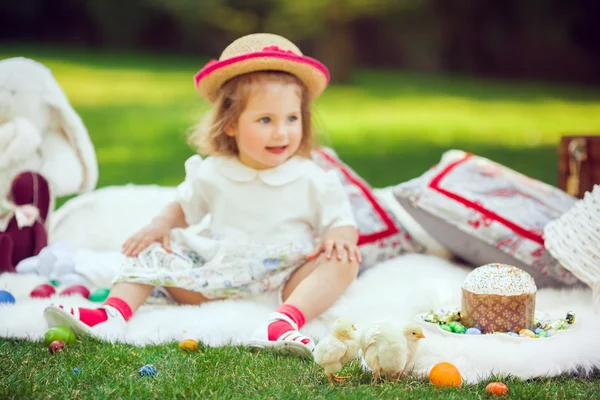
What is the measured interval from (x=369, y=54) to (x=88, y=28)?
218 inches

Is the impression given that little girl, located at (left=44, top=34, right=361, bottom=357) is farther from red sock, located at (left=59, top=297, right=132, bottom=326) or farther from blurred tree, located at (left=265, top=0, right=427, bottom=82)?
blurred tree, located at (left=265, top=0, right=427, bottom=82)

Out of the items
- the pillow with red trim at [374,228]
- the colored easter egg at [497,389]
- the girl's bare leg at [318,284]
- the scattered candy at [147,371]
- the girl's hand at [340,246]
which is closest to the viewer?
A: the colored easter egg at [497,389]

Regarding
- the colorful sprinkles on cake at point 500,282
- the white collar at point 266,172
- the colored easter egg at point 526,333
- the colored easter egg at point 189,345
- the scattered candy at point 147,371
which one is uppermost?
the white collar at point 266,172

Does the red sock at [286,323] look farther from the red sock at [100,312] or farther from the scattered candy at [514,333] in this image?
the red sock at [100,312]

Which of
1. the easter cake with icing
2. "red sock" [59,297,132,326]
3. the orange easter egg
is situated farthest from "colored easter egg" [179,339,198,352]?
the easter cake with icing

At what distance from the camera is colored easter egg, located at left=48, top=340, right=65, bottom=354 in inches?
83.4

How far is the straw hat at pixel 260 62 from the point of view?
256 cm

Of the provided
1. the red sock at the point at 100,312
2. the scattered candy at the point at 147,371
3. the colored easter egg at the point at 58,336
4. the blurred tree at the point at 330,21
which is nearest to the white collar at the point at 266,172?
the red sock at the point at 100,312

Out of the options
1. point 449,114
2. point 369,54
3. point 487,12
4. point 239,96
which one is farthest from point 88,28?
Result: point 239,96

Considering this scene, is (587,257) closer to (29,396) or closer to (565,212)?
(565,212)

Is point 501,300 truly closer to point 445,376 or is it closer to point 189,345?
point 445,376

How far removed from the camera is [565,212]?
285cm

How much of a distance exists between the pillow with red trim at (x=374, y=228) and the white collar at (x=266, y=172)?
0.42m

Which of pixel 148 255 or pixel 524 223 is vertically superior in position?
pixel 524 223
